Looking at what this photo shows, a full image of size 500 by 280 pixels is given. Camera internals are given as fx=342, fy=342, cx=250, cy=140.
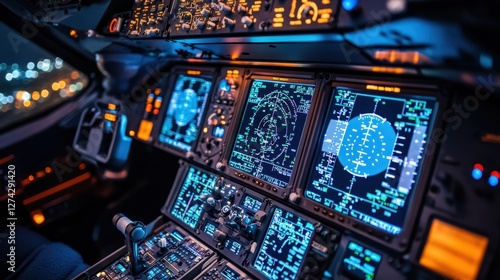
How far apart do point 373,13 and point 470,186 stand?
868 millimetres

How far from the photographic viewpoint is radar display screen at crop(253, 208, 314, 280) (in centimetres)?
196

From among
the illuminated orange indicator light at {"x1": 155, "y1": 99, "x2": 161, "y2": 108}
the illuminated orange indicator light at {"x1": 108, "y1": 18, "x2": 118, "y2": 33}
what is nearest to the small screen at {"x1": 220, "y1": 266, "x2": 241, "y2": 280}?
the illuminated orange indicator light at {"x1": 155, "y1": 99, "x2": 161, "y2": 108}

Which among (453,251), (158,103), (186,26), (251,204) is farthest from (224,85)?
(453,251)

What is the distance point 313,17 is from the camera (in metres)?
1.51

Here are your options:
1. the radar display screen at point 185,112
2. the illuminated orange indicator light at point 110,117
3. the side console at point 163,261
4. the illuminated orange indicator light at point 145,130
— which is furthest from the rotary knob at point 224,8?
the illuminated orange indicator light at point 110,117

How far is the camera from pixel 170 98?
318 cm

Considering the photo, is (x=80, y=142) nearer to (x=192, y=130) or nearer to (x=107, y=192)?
(x=107, y=192)

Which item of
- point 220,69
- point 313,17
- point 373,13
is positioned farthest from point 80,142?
point 373,13

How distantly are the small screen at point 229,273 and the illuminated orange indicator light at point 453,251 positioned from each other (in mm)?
1070

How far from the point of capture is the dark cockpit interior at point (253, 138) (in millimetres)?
1454

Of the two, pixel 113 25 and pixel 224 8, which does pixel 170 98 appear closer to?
pixel 113 25

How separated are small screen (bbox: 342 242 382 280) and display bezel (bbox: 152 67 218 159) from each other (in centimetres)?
143

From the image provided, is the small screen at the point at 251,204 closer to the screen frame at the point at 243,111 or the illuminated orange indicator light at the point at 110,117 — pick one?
the screen frame at the point at 243,111

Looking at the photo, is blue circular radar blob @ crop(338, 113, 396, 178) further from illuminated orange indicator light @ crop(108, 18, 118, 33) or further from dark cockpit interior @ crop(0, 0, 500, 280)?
illuminated orange indicator light @ crop(108, 18, 118, 33)
